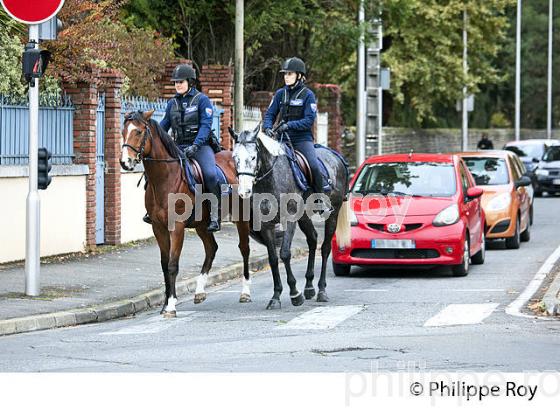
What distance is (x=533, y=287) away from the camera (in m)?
17.3

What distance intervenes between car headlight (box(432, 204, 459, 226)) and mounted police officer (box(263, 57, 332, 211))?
2895mm

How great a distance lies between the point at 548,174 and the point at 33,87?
100 ft

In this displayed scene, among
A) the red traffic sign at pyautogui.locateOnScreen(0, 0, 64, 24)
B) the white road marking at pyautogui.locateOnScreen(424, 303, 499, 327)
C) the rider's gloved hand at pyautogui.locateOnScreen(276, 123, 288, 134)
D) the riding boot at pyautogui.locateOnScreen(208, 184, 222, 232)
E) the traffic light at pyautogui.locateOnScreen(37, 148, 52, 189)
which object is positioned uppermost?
the red traffic sign at pyautogui.locateOnScreen(0, 0, 64, 24)

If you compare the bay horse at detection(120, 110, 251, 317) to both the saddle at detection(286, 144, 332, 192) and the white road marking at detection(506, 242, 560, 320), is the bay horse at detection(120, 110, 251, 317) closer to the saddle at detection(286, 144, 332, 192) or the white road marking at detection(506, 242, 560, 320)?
the saddle at detection(286, 144, 332, 192)

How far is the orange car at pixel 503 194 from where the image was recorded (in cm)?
2336

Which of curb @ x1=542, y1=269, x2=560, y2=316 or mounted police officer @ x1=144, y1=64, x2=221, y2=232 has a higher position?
mounted police officer @ x1=144, y1=64, x2=221, y2=232

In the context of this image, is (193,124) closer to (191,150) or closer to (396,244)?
(191,150)

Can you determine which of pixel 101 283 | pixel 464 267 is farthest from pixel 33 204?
pixel 464 267

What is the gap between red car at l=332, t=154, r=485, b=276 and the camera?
18375mm

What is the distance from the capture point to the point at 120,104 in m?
22.3

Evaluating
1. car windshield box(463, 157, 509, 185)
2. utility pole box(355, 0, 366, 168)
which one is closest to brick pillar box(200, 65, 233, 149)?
utility pole box(355, 0, 366, 168)

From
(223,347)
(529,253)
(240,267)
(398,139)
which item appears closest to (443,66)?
(398,139)
